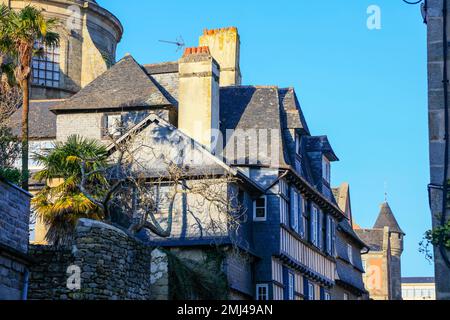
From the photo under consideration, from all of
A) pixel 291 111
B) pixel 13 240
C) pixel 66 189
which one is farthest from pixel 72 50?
pixel 13 240

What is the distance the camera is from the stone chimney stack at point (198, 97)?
112 feet

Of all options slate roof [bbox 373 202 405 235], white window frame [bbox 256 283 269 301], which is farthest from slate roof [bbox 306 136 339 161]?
slate roof [bbox 373 202 405 235]

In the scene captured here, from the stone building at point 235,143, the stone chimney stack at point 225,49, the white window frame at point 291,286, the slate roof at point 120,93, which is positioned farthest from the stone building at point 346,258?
the slate roof at point 120,93

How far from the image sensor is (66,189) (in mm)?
30406

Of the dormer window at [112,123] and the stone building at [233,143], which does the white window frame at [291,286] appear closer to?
the stone building at [233,143]

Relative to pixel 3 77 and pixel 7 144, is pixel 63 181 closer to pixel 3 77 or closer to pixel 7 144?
pixel 7 144

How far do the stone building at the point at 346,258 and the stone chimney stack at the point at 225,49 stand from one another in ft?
23.3

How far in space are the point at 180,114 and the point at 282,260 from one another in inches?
216

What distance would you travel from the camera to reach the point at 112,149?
3278 centimetres

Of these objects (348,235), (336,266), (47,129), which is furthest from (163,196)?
(348,235)

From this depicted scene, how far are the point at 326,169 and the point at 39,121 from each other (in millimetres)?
10963

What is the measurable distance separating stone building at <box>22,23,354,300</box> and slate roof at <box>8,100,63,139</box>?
204mm

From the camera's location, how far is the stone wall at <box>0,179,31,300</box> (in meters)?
18.3

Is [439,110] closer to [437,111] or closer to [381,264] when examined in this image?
[437,111]
